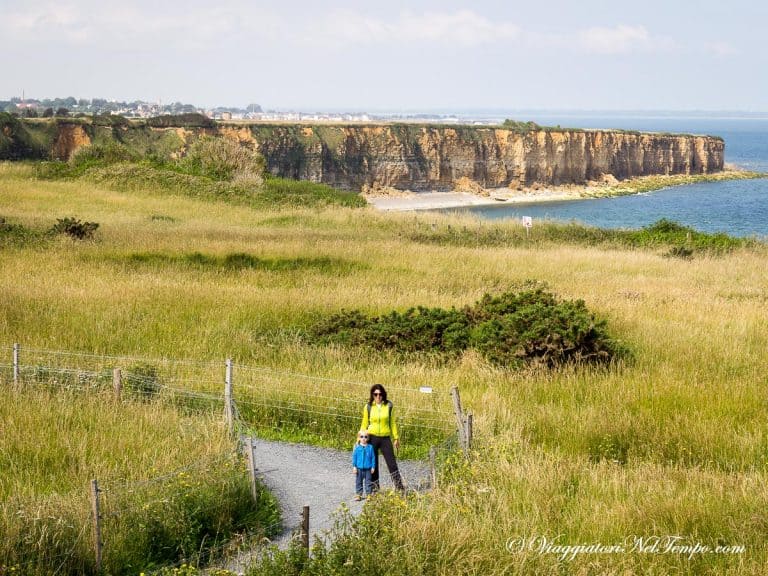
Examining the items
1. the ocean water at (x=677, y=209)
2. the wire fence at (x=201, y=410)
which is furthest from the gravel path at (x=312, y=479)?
the ocean water at (x=677, y=209)

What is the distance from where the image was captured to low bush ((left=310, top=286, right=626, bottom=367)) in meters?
16.5

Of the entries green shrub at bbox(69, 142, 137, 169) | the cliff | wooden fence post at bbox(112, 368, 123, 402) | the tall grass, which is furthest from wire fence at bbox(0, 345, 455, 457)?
the cliff

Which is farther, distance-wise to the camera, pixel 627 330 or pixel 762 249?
pixel 762 249

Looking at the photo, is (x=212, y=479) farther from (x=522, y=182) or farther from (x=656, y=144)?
(x=656, y=144)

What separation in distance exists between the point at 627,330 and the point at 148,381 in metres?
10.3

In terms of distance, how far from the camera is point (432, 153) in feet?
455

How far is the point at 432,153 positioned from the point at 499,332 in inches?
4840

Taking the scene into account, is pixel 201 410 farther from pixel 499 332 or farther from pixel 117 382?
pixel 499 332

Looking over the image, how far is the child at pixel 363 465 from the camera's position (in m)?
10.6

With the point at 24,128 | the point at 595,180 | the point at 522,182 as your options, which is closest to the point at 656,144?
the point at 595,180

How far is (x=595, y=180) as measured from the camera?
150 meters

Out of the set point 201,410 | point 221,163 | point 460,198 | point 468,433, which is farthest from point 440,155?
point 468,433

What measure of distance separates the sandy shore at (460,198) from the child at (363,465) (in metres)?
105

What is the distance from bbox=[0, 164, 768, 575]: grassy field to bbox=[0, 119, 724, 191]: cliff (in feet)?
264
